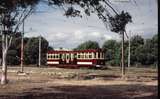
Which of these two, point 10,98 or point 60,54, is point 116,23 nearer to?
point 10,98

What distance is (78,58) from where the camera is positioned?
67.6 m

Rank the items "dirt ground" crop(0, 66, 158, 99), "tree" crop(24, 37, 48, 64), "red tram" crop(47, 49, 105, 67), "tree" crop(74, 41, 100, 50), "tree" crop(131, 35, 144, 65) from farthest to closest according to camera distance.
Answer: "tree" crop(74, 41, 100, 50)
"tree" crop(24, 37, 48, 64)
"tree" crop(131, 35, 144, 65)
"red tram" crop(47, 49, 105, 67)
"dirt ground" crop(0, 66, 158, 99)

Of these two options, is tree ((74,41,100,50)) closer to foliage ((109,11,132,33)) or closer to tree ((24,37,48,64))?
tree ((24,37,48,64))

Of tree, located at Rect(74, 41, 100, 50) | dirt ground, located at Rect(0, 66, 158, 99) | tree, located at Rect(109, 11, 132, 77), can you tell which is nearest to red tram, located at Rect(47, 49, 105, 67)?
dirt ground, located at Rect(0, 66, 158, 99)

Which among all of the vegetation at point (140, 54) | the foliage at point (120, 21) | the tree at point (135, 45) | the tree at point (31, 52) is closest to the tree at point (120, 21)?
the foliage at point (120, 21)

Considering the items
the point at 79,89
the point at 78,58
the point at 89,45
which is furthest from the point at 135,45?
the point at 79,89

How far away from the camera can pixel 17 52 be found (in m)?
103

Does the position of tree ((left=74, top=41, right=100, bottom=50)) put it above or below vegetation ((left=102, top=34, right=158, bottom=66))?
above

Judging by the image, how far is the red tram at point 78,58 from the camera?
65.6 meters

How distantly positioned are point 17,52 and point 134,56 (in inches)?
950

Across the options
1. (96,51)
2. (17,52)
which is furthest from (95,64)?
(17,52)

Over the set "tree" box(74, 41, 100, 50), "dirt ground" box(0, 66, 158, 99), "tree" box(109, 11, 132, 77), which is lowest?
"dirt ground" box(0, 66, 158, 99)

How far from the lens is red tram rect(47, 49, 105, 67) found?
215ft

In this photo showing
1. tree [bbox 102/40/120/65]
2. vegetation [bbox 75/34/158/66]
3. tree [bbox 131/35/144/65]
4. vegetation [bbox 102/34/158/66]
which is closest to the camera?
vegetation [bbox 75/34/158/66]
